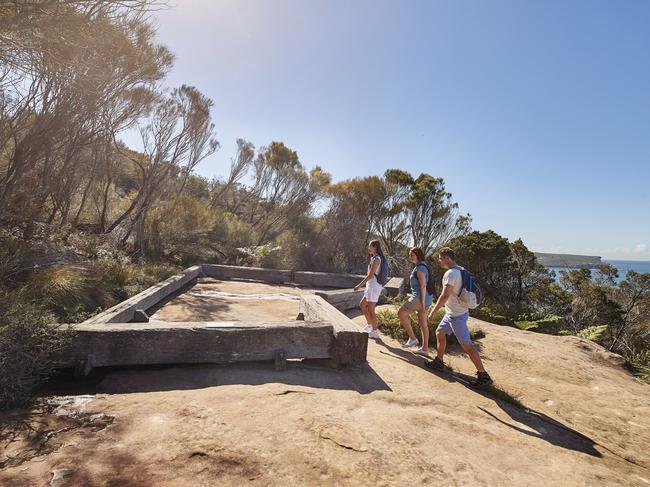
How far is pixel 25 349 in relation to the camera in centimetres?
295

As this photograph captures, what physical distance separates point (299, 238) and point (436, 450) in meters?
12.7

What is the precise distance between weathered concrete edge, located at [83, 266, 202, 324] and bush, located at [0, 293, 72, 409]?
0.67 m

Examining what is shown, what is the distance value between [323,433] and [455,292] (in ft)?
8.53

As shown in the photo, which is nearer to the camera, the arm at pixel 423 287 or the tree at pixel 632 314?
the arm at pixel 423 287

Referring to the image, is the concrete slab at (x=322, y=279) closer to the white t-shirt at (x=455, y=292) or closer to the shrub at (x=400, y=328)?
the shrub at (x=400, y=328)

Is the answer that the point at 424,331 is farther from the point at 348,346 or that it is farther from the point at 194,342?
the point at 194,342

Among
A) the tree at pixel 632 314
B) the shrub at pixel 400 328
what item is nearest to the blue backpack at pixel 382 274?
the shrub at pixel 400 328

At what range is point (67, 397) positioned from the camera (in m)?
Answer: 2.93

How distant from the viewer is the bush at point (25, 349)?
2656 mm

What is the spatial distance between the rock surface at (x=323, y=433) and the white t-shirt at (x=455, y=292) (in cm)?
90

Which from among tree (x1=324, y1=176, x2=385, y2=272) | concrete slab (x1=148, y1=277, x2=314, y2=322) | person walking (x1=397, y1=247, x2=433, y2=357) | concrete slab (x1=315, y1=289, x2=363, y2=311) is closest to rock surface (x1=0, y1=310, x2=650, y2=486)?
person walking (x1=397, y1=247, x2=433, y2=357)

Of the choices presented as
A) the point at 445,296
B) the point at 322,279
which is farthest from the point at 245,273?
the point at 445,296

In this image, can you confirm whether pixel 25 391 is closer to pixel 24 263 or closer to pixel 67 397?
pixel 67 397

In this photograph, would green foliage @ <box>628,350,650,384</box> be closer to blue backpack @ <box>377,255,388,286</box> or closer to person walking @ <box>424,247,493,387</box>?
person walking @ <box>424,247,493,387</box>
